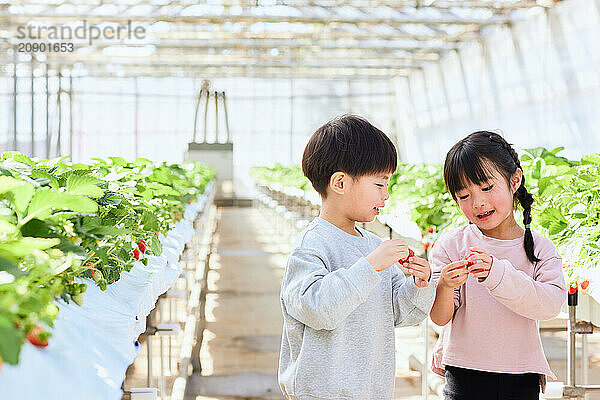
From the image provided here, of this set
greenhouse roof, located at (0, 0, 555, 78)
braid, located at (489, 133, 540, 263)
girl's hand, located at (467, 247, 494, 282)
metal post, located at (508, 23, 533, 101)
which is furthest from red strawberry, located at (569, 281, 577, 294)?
metal post, located at (508, 23, 533, 101)

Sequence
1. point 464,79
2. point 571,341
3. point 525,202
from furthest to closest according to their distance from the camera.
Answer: point 464,79 → point 571,341 → point 525,202

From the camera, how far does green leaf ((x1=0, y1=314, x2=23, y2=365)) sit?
85 cm

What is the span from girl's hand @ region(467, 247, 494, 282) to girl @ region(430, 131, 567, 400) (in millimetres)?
96

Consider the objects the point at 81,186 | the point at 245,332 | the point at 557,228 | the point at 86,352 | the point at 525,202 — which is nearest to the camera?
the point at 86,352

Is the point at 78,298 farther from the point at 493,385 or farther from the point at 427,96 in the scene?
the point at 427,96

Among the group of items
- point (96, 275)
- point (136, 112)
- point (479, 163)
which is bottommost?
point (96, 275)

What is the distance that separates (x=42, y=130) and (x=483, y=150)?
17.9 meters

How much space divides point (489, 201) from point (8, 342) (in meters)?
1.18

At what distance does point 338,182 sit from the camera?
160cm

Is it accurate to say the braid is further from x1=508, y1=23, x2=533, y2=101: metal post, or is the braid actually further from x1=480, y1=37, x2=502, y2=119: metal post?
x1=480, y1=37, x2=502, y2=119: metal post

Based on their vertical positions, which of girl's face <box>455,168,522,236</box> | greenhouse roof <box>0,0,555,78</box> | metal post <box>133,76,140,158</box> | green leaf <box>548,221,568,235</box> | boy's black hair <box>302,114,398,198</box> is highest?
greenhouse roof <box>0,0,555,78</box>

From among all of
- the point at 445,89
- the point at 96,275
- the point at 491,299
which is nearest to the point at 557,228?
the point at 491,299

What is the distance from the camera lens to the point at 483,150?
1.80m

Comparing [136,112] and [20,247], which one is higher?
Result: [136,112]
